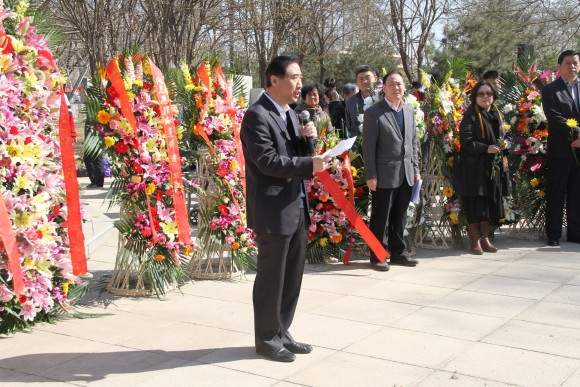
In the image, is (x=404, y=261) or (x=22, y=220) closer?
(x=22, y=220)

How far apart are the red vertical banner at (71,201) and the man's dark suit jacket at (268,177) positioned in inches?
54.4

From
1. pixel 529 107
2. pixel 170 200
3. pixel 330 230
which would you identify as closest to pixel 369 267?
pixel 330 230

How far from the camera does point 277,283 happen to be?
477cm

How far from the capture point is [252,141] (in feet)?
15.3

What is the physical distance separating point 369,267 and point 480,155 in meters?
1.63

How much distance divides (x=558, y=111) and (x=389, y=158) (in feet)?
7.04

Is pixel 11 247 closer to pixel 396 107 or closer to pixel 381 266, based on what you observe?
pixel 381 266

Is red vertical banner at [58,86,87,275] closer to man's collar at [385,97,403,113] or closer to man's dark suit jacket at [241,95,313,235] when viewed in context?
man's dark suit jacket at [241,95,313,235]

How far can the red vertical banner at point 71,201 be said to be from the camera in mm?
5500

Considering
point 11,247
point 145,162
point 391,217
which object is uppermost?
point 145,162

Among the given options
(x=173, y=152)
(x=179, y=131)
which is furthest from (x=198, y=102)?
(x=173, y=152)

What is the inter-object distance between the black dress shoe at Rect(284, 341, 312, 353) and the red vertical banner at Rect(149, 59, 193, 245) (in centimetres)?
179

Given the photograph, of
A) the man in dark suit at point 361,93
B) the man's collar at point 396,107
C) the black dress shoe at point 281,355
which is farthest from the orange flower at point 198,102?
the black dress shoe at point 281,355

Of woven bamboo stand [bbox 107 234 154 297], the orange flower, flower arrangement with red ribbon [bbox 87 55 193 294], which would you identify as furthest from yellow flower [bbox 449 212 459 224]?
woven bamboo stand [bbox 107 234 154 297]
